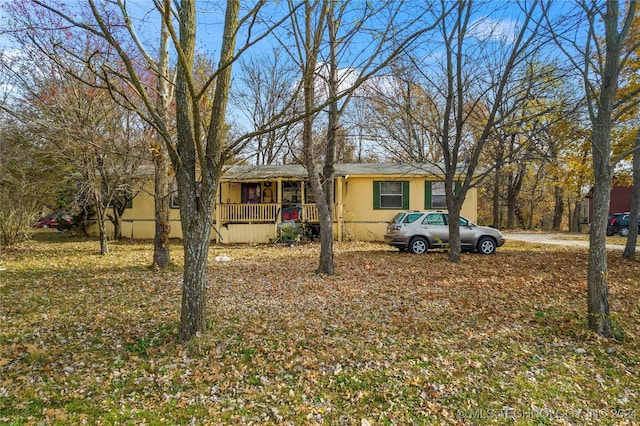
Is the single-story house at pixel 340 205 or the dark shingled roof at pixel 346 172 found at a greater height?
the dark shingled roof at pixel 346 172

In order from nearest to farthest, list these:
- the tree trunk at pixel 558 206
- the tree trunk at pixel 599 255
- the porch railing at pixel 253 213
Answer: the tree trunk at pixel 599 255
the porch railing at pixel 253 213
the tree trunk at pixel 558 206

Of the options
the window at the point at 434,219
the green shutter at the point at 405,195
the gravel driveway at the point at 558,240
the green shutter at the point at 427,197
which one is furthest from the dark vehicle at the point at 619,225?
the window at the point at 434,219

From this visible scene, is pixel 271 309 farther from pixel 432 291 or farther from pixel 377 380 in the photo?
pixel 432 291

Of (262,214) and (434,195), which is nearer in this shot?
(262,214)

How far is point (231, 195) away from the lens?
53.2 feet

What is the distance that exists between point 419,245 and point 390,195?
161 inches

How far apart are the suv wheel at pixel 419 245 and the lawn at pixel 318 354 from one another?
4.17m

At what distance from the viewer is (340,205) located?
1441 cm

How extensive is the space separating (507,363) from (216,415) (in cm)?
287

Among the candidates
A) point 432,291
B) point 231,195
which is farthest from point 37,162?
point 432,291

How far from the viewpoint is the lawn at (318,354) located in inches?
110

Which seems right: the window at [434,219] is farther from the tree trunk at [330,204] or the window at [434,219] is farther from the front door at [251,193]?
the front door at [251,193]

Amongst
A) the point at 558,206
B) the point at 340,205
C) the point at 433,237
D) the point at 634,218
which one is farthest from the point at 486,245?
the point at 558,206

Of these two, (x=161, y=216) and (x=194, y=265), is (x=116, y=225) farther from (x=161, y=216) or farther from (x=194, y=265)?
(x=194, y=265)
